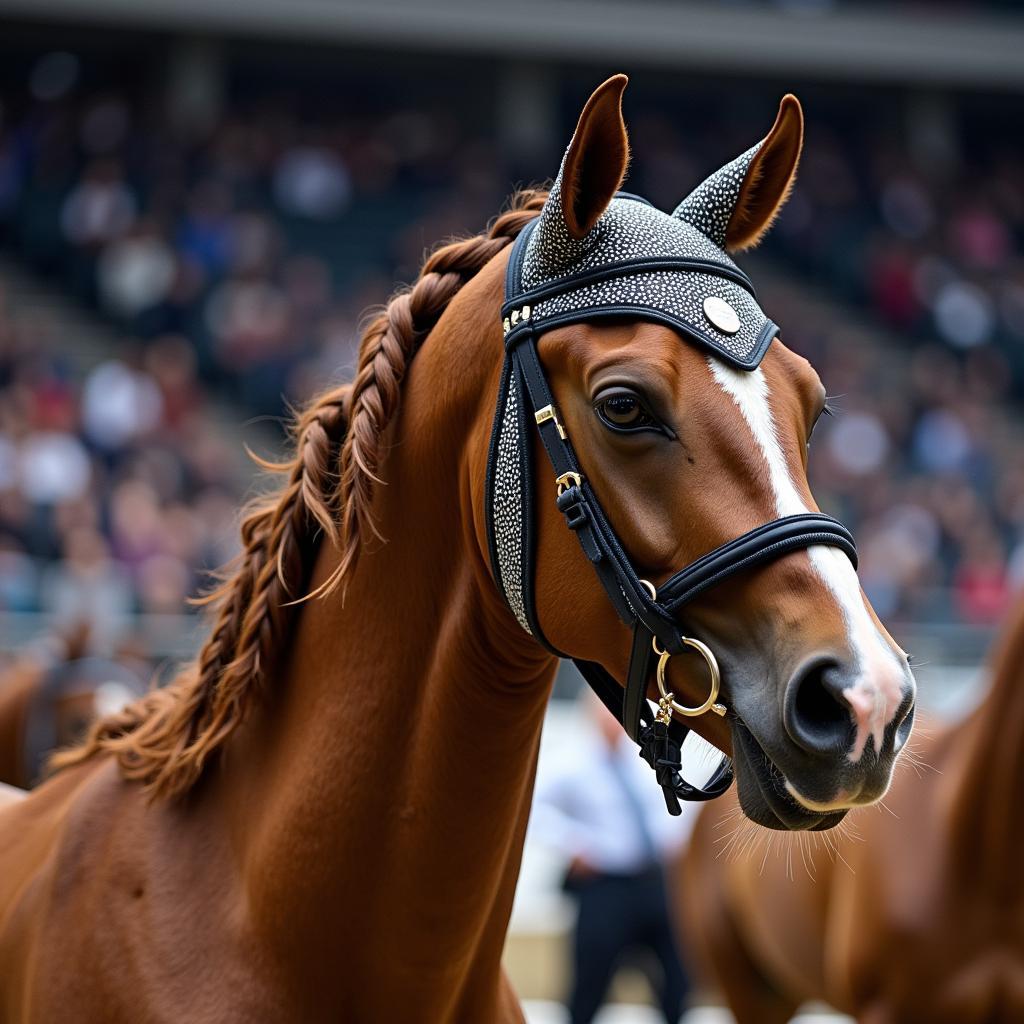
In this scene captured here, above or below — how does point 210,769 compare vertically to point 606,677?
below

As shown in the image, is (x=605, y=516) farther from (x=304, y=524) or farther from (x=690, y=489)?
(x=304, y=524)

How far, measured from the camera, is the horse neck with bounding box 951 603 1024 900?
4.44 m

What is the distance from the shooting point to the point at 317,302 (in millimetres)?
16438

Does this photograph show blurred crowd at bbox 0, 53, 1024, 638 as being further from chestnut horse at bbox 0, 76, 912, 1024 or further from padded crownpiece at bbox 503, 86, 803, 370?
padded crownpiece at bbox 503, 86, 803, 370

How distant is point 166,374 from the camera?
13.9m

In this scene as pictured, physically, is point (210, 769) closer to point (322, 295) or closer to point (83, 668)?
point (83, 668)

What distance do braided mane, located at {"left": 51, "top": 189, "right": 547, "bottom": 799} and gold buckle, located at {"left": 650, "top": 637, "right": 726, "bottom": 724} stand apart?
0.61 m

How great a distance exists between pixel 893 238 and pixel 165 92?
10974mm

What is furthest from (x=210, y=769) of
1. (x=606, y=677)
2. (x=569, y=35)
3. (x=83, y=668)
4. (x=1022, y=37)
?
(x=1022, y=37)

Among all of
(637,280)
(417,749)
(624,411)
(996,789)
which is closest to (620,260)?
(637,280)

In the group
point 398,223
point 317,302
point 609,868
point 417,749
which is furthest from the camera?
point 398,223

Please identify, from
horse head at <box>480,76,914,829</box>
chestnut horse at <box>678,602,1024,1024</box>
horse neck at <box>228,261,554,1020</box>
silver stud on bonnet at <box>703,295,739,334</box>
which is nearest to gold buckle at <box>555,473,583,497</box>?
horse head at <box>480,76,914,829</box>

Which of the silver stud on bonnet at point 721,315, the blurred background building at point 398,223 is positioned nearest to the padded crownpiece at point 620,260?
the silver stud on bonnet at point 721,315

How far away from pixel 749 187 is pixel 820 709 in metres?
1.03
